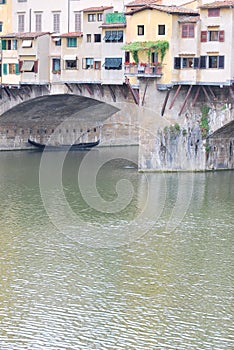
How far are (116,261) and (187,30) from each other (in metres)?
18.3

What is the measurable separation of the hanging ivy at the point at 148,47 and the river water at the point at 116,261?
6132mm

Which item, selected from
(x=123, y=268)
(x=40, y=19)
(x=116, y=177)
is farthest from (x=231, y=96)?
(x=123, y=268)

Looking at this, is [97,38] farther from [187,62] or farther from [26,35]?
[187,62]

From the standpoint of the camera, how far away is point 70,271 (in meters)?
30.2

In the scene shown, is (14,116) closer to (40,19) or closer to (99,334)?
(40,19)

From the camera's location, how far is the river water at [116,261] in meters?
24.9

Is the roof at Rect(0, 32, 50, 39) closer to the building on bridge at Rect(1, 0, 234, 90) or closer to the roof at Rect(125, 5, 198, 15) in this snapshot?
the building on bridge at Rect(1, 0, 234, 90)

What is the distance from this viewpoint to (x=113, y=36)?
5019 cm

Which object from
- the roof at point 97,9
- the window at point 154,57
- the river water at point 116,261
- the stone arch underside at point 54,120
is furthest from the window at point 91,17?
the river water at point 116,261

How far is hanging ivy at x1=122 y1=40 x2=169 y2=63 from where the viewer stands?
46.6m

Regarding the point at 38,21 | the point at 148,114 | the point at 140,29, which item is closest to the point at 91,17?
the point at 140,29

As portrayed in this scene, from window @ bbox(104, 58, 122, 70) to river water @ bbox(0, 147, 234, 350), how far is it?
574cm

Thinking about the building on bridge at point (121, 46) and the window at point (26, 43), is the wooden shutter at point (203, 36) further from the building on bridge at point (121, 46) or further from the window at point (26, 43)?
the window at point (26, 43)

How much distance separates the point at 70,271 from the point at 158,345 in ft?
22.6
